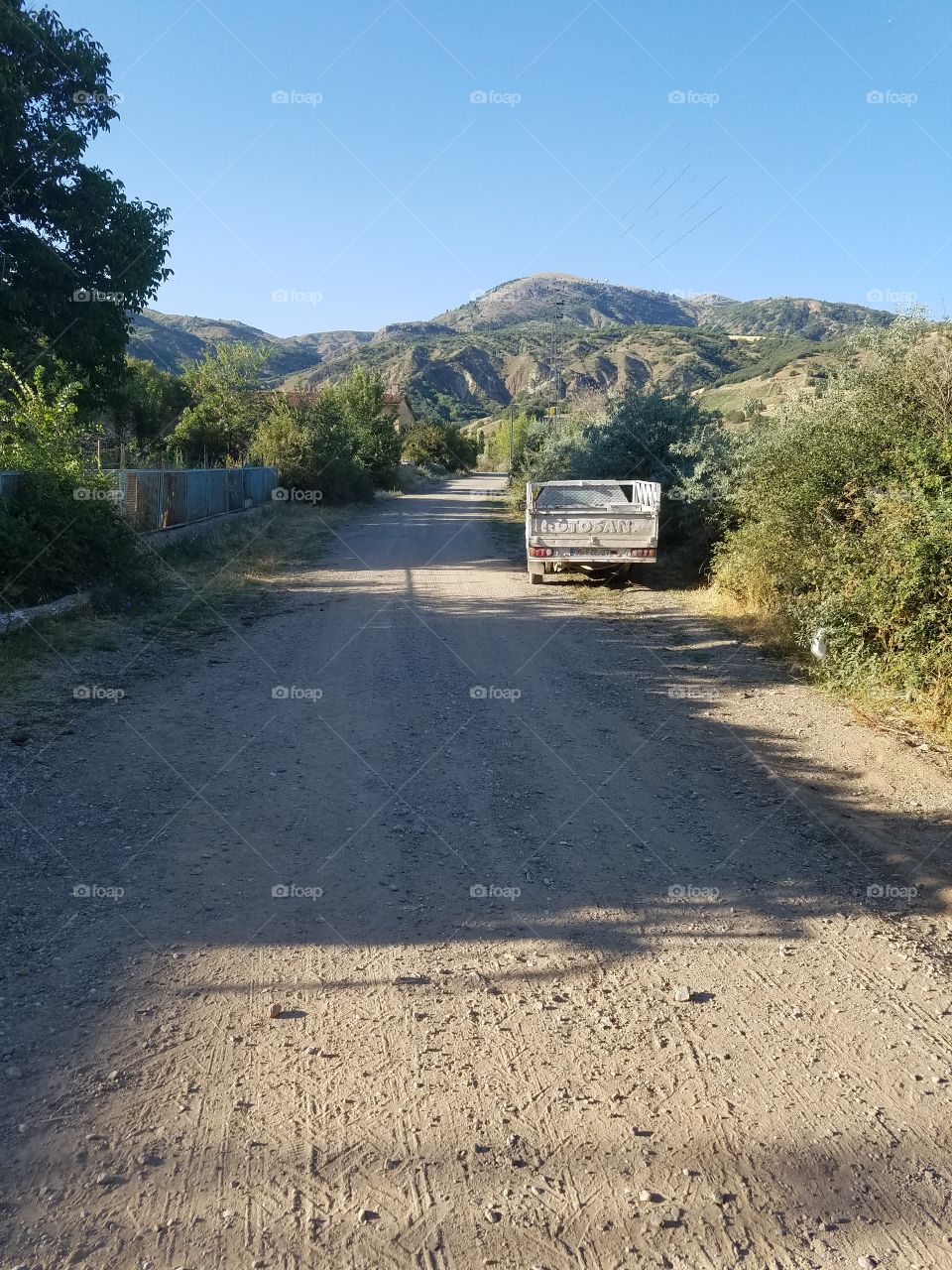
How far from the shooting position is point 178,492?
796 inches

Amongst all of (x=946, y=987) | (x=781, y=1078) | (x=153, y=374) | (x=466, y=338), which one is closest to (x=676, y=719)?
(x=946, y=987)

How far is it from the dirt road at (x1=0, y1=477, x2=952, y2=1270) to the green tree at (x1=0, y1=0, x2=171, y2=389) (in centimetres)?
1301

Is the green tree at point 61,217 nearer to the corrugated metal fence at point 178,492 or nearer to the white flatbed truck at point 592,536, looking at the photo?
the corrugated metal fence at point 178,492

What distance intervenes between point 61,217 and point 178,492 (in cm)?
581

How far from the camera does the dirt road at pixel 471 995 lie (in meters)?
2.59

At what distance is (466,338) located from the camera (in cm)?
17638

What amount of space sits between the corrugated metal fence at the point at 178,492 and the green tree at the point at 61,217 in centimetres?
300

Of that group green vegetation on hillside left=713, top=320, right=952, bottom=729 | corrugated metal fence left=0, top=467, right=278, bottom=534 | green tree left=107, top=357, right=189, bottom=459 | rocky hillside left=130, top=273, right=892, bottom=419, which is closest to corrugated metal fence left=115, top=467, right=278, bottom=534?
corrugated metal fence left=0, top=467, right=278, bottom=534

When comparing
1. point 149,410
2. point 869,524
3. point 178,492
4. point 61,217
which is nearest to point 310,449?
point 149,410

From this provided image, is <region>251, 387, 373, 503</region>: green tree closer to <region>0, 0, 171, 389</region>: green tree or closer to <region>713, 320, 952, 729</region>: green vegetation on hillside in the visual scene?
<region>0, 0, 171, 389</region>: green tree

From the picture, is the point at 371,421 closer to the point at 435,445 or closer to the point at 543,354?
the point at 435,445

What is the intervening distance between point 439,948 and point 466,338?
598ft

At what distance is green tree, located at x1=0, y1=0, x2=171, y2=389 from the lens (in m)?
16.1

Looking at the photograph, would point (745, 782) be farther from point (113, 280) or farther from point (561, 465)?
point (561, 465)
